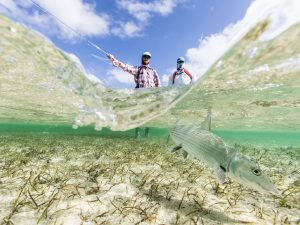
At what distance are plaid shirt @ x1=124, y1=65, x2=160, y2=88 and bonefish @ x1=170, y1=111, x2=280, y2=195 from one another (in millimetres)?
7339

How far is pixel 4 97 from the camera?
19.0 meters

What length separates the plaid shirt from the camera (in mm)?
11125

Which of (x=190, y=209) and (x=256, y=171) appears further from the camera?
(x=190, y=209)

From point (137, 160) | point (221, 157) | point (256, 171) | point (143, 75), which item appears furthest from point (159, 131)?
point (256, 171)

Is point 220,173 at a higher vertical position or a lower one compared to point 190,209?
higher

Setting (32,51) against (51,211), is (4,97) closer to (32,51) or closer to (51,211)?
(32,51)

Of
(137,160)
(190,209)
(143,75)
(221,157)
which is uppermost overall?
(143,75)

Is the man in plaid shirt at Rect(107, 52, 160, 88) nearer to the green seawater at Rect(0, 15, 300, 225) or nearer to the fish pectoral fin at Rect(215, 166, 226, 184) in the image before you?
the green seawater at Rect(0, 15, 300, 225)

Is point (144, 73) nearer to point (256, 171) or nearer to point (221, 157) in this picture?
point (221, 157)

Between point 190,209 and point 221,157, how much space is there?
970 mm

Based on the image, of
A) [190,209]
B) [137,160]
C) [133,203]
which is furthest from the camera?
[137,160]

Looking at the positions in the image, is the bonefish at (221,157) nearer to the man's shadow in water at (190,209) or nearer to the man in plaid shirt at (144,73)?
the man's shadow in water at (190,209)

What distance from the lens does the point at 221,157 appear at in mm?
3023

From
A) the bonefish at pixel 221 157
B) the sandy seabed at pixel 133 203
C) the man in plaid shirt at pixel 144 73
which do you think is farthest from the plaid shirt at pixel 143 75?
the bonefish at pixel 221 157
